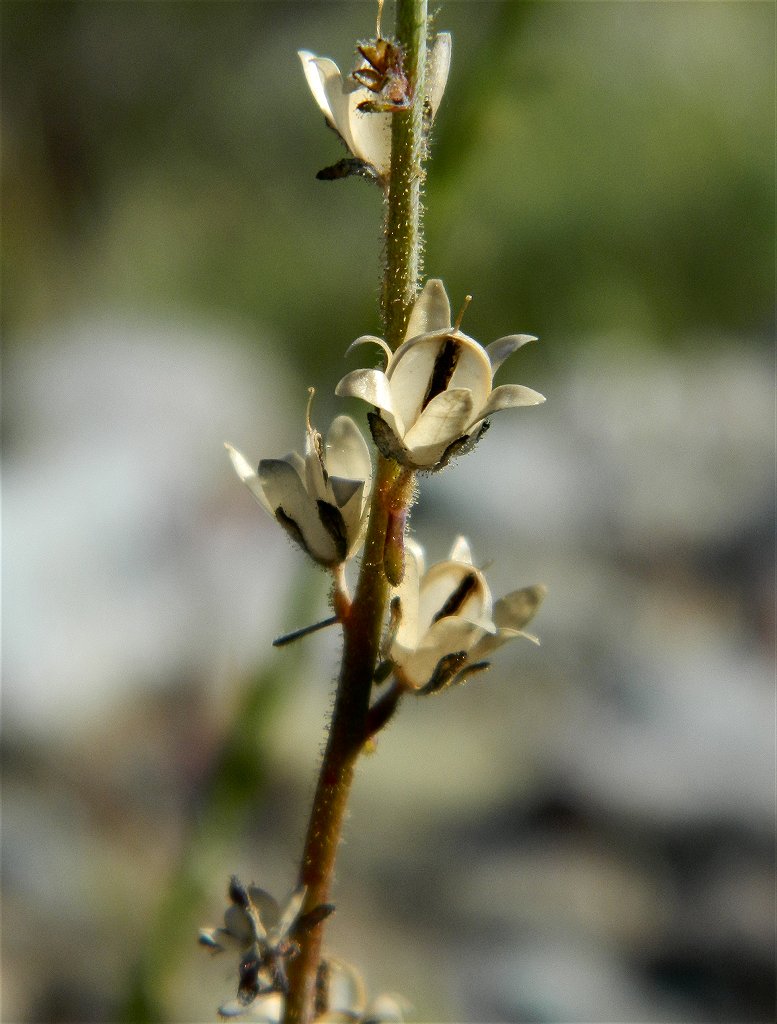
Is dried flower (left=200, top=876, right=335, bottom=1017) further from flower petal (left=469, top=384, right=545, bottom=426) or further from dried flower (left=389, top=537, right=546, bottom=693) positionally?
flower petal (left=469, top=384, right=545, bottom=426)

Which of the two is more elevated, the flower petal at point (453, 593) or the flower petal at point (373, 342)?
the flower petal at point (373, 342)

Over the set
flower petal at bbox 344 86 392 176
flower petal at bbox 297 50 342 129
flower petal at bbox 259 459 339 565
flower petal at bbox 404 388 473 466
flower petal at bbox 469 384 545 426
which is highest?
flower petal at bbox 297 50 342 129

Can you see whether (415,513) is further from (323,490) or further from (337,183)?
(323,490)

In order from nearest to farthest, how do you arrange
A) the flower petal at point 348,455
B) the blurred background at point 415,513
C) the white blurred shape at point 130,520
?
the flower petal at point 348,455, the blurred background at point 415,513, the white blurred shape at point 130,520

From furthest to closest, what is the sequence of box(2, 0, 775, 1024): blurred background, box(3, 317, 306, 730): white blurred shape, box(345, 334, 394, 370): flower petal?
box(3, 317, 306, 730): white blurred shape, box(2, 0, 775, 1024): blurred background, box(345, 334, 394, 370): flower petal

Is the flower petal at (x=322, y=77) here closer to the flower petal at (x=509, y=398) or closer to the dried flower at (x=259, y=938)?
the flower petal at (x=509, y=398)

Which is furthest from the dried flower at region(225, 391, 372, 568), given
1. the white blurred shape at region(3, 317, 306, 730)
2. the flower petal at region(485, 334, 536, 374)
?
the white blurred shape at region(3, 317, 306, 730)

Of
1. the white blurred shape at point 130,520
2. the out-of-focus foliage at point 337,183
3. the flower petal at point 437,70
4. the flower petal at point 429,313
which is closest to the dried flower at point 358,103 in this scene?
the flower petal at point 437,70

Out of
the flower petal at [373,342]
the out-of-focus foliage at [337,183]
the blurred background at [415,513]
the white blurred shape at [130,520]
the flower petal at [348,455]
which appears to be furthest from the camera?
the out-of-focus foliage at [337,183]
